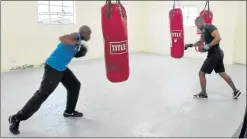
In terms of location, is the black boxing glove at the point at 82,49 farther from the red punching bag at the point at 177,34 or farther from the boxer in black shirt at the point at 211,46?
the boxer in black shirt at the point at 211,46

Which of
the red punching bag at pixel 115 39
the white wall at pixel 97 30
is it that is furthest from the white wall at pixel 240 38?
the red punching bag at pixel 115 39

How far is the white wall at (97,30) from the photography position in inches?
227

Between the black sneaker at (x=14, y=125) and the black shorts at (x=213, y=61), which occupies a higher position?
the black shorts at (x=213, y=61)

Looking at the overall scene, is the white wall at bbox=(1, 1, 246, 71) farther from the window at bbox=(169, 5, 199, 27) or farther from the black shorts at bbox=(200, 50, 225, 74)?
the black shorts at bbox=(200, 50, 225, 74)

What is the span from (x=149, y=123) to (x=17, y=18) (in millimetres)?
4359

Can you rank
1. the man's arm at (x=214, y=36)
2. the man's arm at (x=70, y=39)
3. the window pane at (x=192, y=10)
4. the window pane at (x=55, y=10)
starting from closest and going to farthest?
the man's arm at (x=70, y=39) < the man's arm at (x=214, y=36) < the window pane at (x=55, y=10) < the window pane at (x=192, y=10)

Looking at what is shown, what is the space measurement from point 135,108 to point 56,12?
4.45 metres

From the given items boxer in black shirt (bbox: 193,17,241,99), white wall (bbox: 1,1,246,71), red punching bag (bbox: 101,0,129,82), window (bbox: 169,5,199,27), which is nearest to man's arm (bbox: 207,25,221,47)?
boxer in black shirt (bbox: 193,17,241,99)

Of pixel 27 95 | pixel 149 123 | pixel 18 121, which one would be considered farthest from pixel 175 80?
pixel 18 121

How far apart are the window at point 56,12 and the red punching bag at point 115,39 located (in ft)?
16.3

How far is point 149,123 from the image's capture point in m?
2.77

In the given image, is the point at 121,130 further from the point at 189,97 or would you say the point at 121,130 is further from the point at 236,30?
the point at 236,30

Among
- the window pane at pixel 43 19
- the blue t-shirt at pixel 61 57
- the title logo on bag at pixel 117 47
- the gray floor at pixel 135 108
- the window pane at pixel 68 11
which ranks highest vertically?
the window pane at pixel 68 11

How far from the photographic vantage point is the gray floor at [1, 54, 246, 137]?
A: 102 inches
